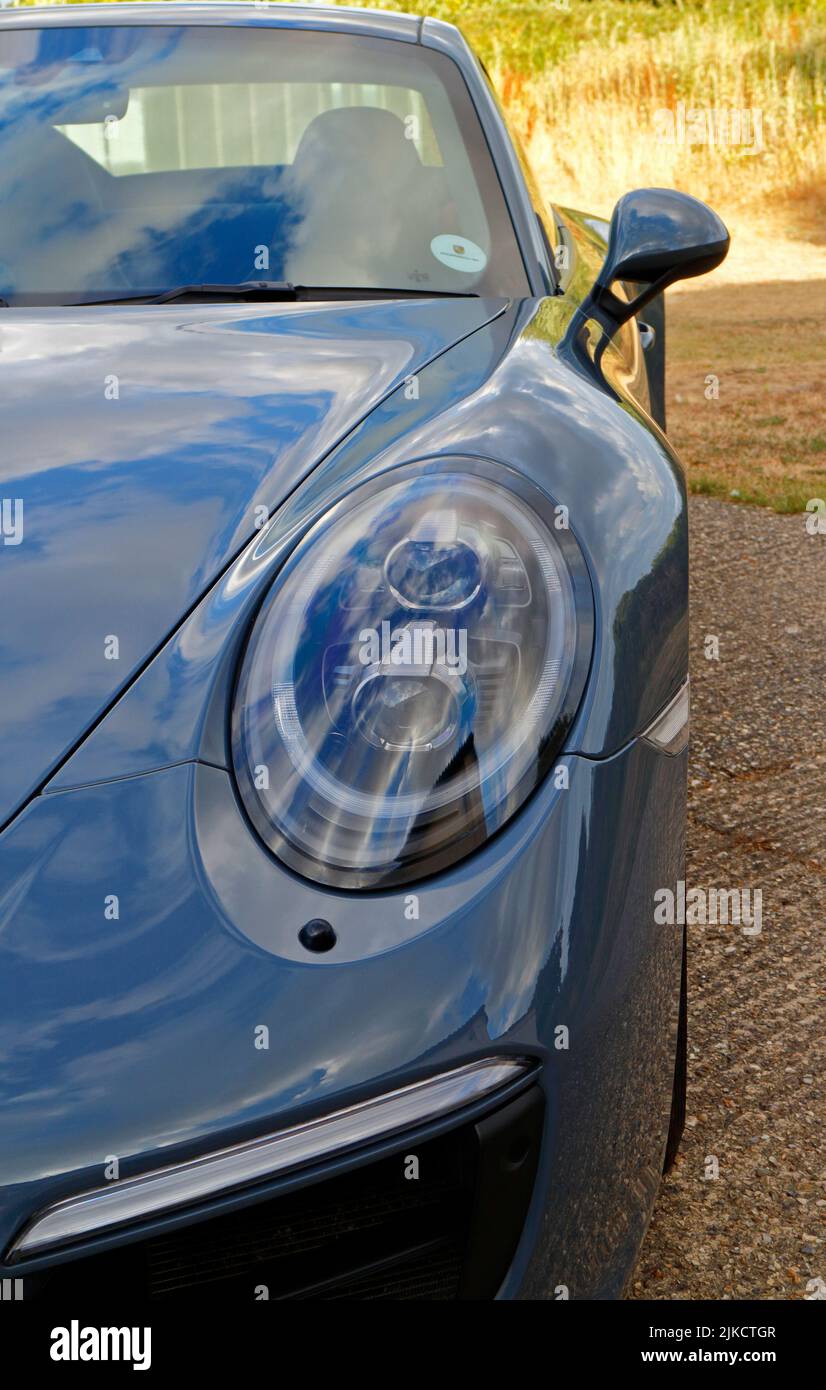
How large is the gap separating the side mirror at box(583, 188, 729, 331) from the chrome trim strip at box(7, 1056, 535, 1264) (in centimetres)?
127

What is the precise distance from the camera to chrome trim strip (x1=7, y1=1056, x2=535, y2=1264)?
926mm

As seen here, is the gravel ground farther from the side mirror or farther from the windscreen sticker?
the windscreen sticker

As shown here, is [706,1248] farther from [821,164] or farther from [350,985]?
[821,164]

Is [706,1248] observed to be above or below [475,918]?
below

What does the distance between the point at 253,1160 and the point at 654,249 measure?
4.85ft

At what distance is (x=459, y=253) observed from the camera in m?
2.00

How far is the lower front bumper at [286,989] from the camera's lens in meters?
0.95

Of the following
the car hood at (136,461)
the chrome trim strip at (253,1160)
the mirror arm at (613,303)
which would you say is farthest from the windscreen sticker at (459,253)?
the chrome trim strip at (253,1160)

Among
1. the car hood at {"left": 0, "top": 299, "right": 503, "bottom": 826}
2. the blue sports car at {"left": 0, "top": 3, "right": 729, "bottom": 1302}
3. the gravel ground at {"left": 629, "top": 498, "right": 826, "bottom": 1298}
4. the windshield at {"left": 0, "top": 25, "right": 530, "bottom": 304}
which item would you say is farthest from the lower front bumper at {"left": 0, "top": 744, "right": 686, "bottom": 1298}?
the windshield at {"left": 0, "top": 25, "right": 530, "bottom": 304}

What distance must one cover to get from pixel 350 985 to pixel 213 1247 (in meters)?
0.22

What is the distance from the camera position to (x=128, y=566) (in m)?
1.22

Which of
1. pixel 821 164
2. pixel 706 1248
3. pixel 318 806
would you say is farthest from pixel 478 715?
pixel 821 164

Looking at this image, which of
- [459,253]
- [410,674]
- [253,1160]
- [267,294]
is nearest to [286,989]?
[253,1160]

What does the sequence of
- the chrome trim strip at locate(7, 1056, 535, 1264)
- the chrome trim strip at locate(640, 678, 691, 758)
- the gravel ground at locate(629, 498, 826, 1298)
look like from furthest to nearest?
the gravel ground at locate(629, 498, 826, 1298) < the chrome trim strip at locate(640, 678, 691, 758) < the chrome trim strip at locate(7, 1056, 535, 1264)
